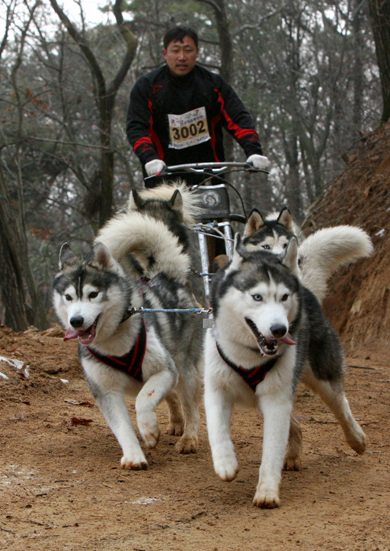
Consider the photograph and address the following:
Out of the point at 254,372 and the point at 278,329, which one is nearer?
the point at 278,329

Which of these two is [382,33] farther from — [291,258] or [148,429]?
[148,429]

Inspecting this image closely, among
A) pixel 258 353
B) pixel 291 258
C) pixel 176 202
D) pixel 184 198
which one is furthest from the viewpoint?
pixel 184 198

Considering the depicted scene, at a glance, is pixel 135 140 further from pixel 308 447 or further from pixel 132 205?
pixel 308 447

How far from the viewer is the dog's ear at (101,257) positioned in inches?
165

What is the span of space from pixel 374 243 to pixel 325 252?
15.1ft

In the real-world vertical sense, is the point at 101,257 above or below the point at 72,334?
above

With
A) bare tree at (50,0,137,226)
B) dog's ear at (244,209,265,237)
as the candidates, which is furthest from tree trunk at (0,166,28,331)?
dog's ear at (244,209,265,237)

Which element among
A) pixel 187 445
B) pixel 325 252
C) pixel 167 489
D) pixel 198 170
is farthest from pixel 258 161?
pixel 167 489

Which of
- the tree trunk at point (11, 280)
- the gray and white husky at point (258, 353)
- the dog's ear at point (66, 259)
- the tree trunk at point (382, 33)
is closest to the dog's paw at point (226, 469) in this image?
the gray and white husky at point (258, 353)

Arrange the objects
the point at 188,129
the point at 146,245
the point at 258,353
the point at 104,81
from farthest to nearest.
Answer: the point at 104,81 → the point at 188,129 → the point at 146,245 → the point at 258,353

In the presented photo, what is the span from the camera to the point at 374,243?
29.2 feet

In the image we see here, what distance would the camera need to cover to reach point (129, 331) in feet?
13.7

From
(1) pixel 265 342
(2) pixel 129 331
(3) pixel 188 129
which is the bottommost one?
(2) pixel 129 331

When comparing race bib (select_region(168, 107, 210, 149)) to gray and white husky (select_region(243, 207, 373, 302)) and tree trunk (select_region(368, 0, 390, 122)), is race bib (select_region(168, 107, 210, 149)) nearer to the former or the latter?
gray and white husky (select_region(243, 207, 373, 302))
